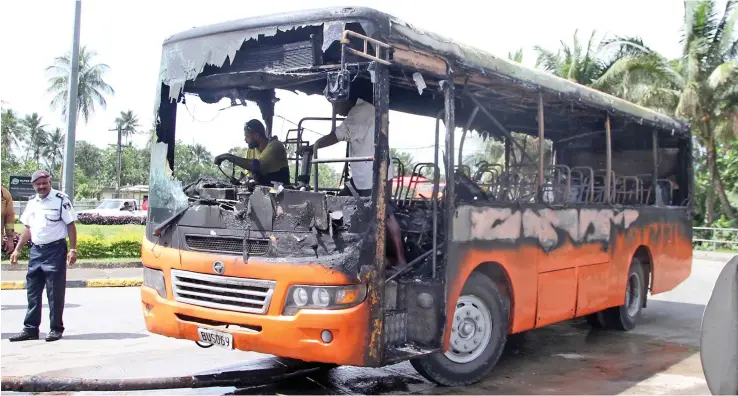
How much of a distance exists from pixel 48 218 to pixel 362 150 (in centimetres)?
389

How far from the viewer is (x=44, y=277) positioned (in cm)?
718

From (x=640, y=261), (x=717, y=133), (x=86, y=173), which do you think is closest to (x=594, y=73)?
(x=717, y=133)

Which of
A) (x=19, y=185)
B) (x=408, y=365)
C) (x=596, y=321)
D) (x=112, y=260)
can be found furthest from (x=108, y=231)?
(x=408, y=365)

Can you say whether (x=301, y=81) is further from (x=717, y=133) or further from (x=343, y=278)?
(x=717, y=133)

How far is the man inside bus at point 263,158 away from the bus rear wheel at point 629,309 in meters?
5.04

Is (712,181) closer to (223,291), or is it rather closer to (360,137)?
(360,137)

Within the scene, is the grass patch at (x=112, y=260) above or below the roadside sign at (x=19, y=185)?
below

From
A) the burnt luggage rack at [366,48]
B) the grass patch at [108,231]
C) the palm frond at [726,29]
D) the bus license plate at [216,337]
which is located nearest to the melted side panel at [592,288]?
the burnt luggage rack at [366,48]

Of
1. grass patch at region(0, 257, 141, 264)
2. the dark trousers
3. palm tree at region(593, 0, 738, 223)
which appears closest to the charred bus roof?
the dark trousers

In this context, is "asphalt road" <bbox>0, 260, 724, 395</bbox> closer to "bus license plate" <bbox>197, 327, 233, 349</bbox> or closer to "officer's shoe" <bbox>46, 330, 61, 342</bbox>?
"officer's shoe" <bbox>46, 330, 61, 342</bbox>

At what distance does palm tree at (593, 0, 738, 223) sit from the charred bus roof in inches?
779

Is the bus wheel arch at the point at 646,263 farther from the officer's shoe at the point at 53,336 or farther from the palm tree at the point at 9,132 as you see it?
the palm tree at the point at 9,132

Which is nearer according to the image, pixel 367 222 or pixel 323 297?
pixel 323 297

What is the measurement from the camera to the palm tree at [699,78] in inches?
936
